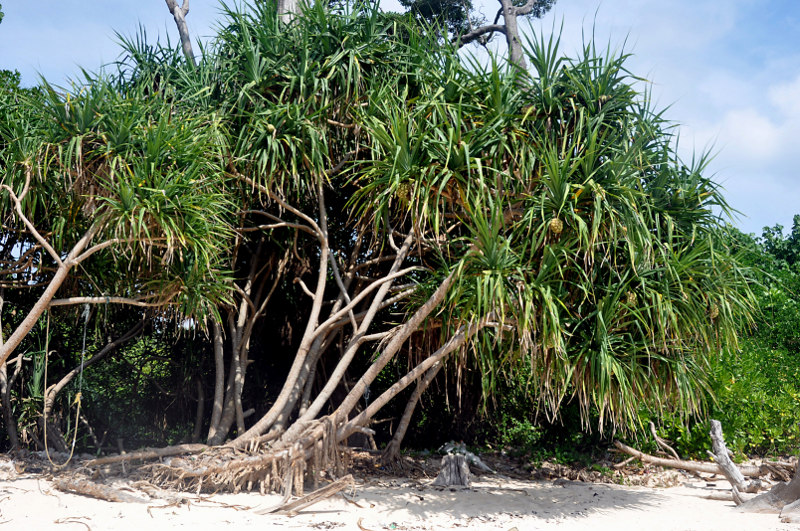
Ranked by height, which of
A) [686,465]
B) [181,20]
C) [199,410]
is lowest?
[686,465]

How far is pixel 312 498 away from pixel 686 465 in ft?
12.9

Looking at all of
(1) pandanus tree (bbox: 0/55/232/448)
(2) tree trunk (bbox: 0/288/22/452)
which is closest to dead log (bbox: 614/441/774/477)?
(1) pandanus tree (bbox: 0/55/232/448)

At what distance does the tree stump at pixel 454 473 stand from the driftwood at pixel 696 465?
190 cm

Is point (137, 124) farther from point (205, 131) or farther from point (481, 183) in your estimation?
point (481, 183)

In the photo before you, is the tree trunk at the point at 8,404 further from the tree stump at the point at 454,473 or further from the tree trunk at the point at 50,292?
the tree stump at the point at 454,473

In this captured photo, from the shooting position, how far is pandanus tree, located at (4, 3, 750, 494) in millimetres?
5184

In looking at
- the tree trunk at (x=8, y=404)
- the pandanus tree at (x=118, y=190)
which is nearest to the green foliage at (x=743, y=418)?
the pandanus tree at (x=118, y=190)

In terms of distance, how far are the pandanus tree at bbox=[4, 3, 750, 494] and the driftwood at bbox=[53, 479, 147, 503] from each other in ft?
1.47

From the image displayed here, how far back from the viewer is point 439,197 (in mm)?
5172

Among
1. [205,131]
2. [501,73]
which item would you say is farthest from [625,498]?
[205,131]

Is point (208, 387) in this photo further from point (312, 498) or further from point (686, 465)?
point (686, 465)

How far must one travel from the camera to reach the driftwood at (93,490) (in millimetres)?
5273

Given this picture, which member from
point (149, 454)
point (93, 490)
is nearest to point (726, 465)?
point (149, 454)

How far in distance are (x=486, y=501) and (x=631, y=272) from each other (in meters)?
2.26
